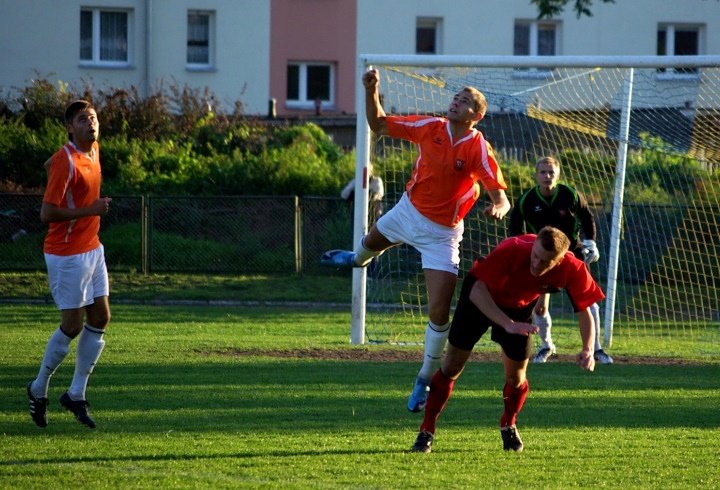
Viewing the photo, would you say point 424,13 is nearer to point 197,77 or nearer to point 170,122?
point 197,77

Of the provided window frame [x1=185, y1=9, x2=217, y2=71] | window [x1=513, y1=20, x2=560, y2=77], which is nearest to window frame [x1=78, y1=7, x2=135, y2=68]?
window frame [x1=185, y1=9, x2=217, y2=71]

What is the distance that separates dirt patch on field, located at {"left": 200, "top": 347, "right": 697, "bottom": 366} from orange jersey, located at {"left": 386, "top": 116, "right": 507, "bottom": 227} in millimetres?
3709

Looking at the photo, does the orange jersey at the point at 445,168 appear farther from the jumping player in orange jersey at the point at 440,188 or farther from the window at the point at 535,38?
the window at the point at 535,38

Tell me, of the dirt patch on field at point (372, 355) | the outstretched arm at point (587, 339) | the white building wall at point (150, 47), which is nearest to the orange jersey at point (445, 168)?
the outstretched arm at point (587, 339)

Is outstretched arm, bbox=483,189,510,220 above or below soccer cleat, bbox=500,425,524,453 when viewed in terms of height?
above

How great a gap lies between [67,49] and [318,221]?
11.9 metres

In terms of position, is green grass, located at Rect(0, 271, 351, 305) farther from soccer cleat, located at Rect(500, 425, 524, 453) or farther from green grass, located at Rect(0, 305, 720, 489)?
soccer cleat, located at Rect(500, 425, 524, 453)

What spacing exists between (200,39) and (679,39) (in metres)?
14.3

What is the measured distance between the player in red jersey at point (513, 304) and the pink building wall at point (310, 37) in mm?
23776

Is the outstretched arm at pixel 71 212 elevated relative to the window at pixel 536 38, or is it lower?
lower

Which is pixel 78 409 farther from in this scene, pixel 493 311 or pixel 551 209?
pixel 551 209

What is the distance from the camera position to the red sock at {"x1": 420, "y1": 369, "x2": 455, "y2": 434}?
7.49 m

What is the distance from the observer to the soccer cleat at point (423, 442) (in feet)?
24.3

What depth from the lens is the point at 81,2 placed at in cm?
2927
